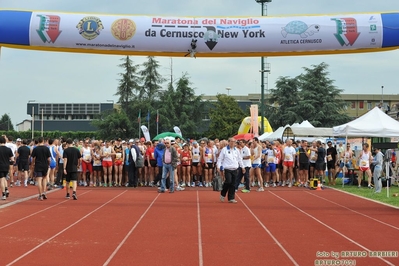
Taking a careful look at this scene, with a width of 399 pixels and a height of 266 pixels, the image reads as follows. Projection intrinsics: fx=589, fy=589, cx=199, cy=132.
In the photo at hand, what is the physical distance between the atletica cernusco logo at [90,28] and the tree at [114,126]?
54.6 meters

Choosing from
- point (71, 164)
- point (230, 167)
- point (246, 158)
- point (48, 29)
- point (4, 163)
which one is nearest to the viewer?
point (48, 29)

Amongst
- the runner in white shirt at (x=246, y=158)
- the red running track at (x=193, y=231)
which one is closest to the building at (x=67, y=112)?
the runner in white shirt at (x=246, y=158)

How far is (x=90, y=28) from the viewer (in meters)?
16.3

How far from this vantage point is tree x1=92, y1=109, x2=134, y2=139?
232 feet

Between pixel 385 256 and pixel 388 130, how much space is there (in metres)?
16.8

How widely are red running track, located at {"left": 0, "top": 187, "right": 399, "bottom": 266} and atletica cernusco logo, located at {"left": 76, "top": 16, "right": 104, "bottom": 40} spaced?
4745 mm

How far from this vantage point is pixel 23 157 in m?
23.2

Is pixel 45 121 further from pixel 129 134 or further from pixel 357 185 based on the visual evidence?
pixel 357 185

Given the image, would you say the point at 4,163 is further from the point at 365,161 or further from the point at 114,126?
the point at 114,126

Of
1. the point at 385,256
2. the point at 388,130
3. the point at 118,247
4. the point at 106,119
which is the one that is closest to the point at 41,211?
the point at 118,247

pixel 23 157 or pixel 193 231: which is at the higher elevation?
pixel 23 157

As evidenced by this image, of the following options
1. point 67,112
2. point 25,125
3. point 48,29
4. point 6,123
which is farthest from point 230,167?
point 6,123

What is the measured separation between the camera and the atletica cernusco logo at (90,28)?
1628cm

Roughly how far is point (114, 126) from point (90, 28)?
55.2 meters
